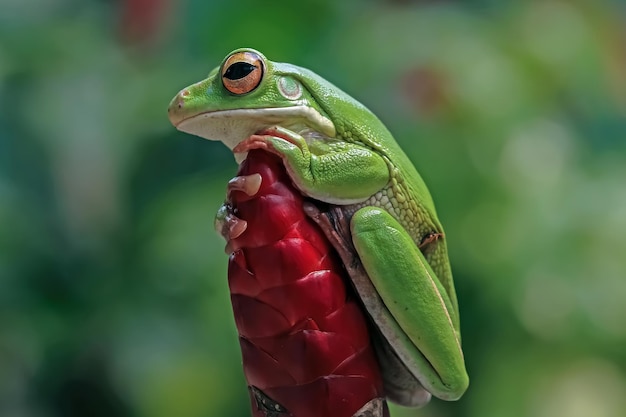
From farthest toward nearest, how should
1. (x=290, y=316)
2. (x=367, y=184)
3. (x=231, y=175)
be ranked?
1. (x=231, y=175)
2. (x=367, y=184)
3. (x=290, y=316)

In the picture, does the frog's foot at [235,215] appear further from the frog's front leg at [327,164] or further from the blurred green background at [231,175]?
the blurred green background at [231,175]

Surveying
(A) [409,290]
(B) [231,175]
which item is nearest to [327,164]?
(A) [409,290]

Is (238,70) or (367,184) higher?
(238,70)

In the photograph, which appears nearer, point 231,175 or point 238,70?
point 238,70

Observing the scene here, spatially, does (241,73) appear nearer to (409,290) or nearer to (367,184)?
(367,184)

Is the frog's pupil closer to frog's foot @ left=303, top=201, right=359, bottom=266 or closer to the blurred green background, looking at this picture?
frog's foot @ left=303, top=201, right=359, bottom=266

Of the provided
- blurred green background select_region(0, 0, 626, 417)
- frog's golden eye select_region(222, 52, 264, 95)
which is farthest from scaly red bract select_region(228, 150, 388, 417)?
blurred green background select_region(0, 0, 626, 417)
